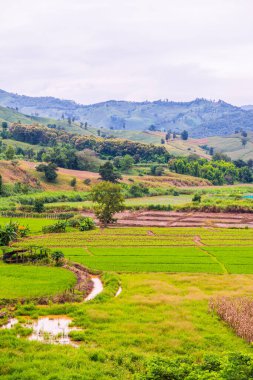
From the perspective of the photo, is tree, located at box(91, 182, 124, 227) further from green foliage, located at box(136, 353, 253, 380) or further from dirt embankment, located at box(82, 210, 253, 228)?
green foliage, located at box(136, 353, 253, 380)

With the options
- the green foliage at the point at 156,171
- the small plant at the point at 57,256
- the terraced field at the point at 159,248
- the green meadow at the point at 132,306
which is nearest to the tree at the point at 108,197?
the terraced field at the point at 159,248

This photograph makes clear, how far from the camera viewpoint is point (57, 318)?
32.1 meters

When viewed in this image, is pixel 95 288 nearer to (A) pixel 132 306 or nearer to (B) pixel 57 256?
(A) pixel 132 306

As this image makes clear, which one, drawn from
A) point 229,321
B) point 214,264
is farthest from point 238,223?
point 229,321

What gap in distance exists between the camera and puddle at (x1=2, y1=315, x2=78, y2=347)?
27.8 meters

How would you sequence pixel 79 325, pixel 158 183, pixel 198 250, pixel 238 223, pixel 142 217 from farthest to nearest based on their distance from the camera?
pixel 158 183 → pixel 142 217 → pixel 238 223 → pixel 198 250 → pixel 79 325

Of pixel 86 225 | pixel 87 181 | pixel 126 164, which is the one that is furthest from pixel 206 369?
pixel 126 164

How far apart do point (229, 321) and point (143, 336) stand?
20.9 feet

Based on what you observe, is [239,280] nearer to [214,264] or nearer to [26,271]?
[214,264]

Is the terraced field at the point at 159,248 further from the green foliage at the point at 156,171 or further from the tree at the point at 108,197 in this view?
the green foliage at the point at 156,171

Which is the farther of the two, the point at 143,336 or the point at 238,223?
the point at 238,223

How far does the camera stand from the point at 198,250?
195 feet

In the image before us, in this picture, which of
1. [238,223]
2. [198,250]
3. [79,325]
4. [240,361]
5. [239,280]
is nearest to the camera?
[240,361]

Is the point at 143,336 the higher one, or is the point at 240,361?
the point at 240,361
